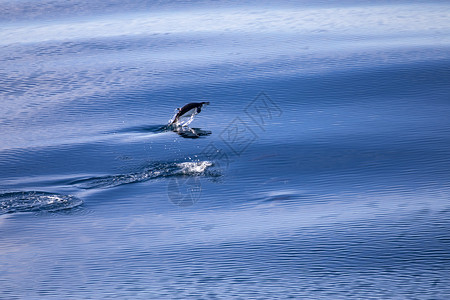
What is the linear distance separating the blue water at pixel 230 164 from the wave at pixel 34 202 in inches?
2.1

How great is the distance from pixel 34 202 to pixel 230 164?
164 inches

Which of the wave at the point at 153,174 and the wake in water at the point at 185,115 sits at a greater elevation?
the wake in water at the point at 185,115

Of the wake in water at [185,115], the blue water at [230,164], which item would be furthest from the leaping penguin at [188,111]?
the blue water at [230,164]

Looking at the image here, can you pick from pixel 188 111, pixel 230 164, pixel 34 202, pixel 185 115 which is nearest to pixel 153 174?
pixel 230 164

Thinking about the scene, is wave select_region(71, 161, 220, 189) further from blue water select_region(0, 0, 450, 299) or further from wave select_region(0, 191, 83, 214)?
wave select_region(0, 191, 83, 214)

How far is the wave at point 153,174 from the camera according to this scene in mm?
13430

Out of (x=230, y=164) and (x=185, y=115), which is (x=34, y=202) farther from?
(x=185, y=115)

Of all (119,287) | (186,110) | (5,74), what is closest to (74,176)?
(186,110)

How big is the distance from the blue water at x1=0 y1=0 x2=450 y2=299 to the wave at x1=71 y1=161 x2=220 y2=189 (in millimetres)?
54

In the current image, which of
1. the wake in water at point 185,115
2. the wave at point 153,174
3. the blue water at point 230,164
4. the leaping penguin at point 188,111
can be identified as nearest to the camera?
the blue water at point 230,164

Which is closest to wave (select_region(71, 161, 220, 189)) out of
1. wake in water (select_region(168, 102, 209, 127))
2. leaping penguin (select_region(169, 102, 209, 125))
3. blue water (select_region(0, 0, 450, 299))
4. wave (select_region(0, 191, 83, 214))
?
blue water (select_region(0, 0, 450, 299))

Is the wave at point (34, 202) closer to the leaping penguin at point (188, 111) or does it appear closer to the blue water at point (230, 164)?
the blue water at point (230, 164)

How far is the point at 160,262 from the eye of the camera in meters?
10.4

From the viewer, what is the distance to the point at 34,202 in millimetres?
12516
